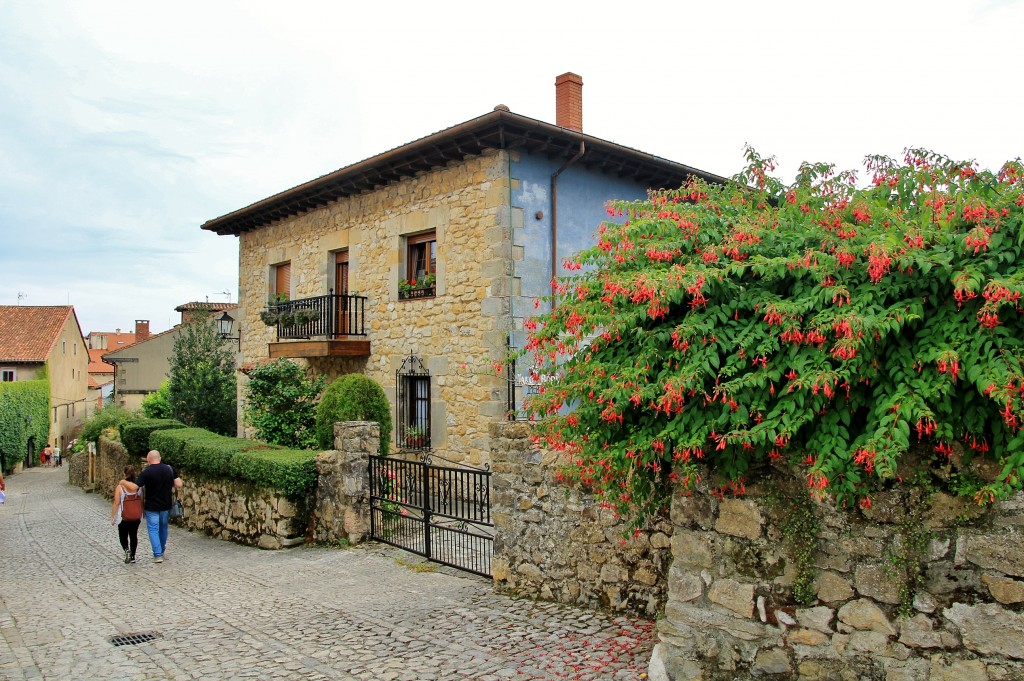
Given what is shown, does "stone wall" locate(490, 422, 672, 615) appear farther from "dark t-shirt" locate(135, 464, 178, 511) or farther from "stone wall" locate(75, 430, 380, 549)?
"dark t-shirt" locate(135, 464, 178, 511)

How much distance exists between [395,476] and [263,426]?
5.25m

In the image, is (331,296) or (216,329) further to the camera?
(216,329)

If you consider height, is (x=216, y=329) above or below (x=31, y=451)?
above

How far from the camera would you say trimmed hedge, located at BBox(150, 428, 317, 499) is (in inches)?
388

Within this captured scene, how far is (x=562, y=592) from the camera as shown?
20.8ft

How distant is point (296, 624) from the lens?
6383 millimetres

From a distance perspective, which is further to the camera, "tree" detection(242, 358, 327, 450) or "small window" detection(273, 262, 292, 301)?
"small window" detection(273, 262, 292, 301)

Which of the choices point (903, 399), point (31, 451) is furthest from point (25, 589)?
point (31, 451)

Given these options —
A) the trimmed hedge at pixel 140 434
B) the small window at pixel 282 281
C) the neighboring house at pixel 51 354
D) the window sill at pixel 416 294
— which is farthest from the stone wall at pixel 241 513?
the neighboring house at pixel 51 354

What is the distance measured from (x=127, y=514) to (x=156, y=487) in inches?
21.8

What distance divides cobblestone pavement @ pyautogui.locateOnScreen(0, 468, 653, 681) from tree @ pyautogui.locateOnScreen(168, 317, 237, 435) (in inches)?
407

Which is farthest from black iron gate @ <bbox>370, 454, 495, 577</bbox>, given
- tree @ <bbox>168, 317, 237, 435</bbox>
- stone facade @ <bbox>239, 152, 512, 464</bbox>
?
tree @ <bbox>168, 317, 237, 435</bbox>

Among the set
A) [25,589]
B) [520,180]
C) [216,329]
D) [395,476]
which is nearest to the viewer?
[25,589]

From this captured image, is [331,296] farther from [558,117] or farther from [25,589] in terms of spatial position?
[25,589]
